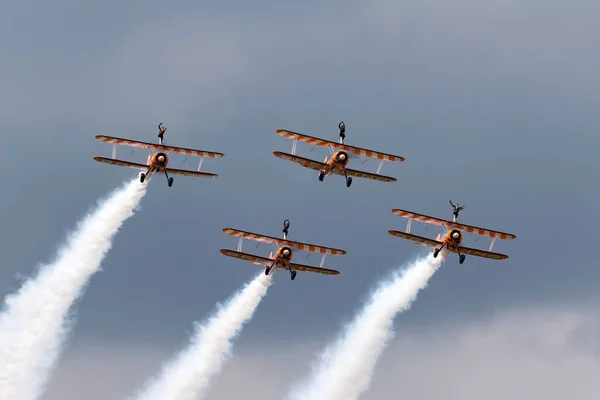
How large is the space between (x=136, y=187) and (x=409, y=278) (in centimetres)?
2575

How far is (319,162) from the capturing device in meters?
136

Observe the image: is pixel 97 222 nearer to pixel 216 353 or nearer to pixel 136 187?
pixel 136 187

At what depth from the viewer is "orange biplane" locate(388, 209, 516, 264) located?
5394 inches

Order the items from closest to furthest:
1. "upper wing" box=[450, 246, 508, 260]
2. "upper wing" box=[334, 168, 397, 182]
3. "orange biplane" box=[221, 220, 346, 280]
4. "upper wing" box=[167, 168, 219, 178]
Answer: "orange biplane" box=[221, 220, 346, 280], "upper wing" box=[167, 168, 219, 178], "upper wing" box=[450, 246, 508, 260], "upper wing" box=[334, 168, 397, 182]

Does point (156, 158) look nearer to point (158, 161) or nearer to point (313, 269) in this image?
point (158, 161)

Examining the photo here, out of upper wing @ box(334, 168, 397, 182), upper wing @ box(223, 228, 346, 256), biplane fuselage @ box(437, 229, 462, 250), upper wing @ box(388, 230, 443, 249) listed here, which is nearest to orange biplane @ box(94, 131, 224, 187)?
upper wing @ box(223, 228, 346, 256)

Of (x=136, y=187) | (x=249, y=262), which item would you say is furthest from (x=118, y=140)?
(x=249, y=262)

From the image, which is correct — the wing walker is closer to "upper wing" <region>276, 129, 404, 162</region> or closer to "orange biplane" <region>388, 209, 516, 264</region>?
"upper wing" <region>276, 129, 404, 162</region>

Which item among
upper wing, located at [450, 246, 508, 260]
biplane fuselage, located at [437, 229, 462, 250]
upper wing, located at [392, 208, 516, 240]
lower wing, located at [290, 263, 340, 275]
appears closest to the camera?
biplane fuselage, located at [437, 229, 462, 250]

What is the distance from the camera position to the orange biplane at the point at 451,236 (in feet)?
449

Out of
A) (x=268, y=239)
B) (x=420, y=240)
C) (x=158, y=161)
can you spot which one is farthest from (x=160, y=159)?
(x=420, y=240)

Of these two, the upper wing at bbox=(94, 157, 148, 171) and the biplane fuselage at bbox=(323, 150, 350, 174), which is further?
the biplane fuselage at bbox=(323, 150, 350, 174)

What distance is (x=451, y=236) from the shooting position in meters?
137

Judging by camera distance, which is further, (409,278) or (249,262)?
(409,278)
